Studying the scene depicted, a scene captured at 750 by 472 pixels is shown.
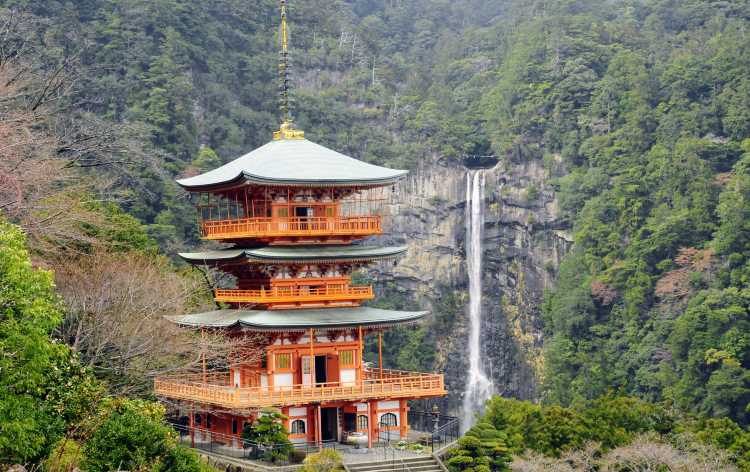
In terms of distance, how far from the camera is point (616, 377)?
56.5m

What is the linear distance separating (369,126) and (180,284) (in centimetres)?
4882

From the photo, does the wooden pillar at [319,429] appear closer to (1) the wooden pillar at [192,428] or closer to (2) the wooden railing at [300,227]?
(1) the wooden pillar at [192,428]

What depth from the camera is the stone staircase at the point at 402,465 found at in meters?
26.2

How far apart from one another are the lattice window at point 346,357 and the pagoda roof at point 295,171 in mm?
5396

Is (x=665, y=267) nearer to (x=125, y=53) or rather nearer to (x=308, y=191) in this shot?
(x=308, y=191)

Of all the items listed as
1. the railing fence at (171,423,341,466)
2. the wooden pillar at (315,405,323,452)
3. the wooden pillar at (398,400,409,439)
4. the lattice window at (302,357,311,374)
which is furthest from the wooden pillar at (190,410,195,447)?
the wooden pillar at (398,400,409,439)

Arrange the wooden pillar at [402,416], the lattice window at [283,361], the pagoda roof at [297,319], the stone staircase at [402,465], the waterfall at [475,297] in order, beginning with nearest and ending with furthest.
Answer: the stone staircase at [402,465]
the pagoda roof at [297,319]
the lattice window at [283,361]
the wooden pillar at [402,416]
the waterfall at [475,297]

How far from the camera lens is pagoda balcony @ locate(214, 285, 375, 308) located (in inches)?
1183

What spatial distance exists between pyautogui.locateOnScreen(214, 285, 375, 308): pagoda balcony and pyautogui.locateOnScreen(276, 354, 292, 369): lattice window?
1590 mm

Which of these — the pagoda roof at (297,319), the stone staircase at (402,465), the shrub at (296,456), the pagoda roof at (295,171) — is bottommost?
the stone staircase at (402,465)

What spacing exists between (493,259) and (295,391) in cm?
4703

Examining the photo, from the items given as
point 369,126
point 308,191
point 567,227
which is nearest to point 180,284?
point 308,191

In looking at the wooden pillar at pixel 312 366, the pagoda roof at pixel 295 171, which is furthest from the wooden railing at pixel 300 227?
the wooden pillar at pixel 312 366

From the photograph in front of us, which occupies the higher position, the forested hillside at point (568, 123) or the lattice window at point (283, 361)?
the forested hillside at point (568, 123)
